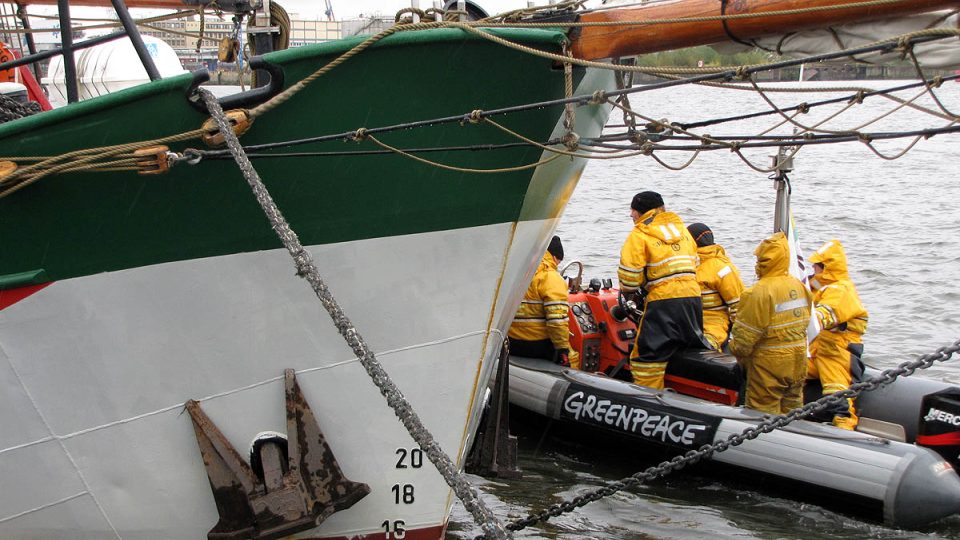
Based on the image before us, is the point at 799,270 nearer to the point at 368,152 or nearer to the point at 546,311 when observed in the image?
the point at 546,311

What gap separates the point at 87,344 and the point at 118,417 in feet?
1.31

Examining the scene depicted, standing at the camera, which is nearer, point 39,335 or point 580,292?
point 39,335

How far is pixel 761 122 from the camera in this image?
4269 cm

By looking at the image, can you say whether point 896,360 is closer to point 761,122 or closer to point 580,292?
point 580,292

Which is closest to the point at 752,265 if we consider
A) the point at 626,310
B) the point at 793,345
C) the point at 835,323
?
the point at 626,310

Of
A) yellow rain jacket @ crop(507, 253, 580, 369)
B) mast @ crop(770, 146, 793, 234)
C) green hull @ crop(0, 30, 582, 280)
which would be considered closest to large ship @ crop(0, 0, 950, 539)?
green hull @ crop(0, 30, 582, 280)

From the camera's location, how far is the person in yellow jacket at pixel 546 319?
27.9 feet

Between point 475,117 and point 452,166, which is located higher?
point 475,117

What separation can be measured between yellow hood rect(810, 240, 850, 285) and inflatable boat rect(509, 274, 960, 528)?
88 centimetres

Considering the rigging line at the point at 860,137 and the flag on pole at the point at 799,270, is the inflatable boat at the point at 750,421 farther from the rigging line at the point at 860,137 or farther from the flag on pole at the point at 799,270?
the rigging line at the point at 860,137

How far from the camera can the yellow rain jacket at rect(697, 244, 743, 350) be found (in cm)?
885

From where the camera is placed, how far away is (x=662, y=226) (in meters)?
8.09

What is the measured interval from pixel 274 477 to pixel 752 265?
498 inches

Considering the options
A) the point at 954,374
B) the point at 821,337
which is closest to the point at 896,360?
the point at 954,374
